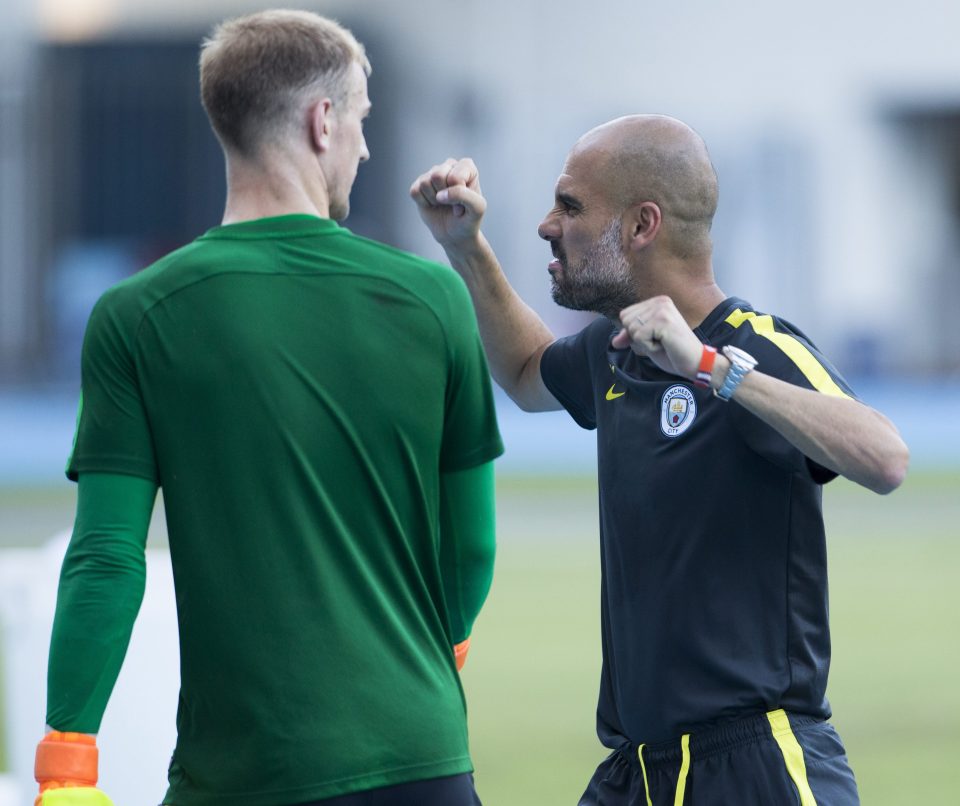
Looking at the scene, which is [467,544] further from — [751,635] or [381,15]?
[381,15]

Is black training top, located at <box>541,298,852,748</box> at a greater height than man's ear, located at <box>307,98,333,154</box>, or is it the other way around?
man's ear, located at <box>307,98,333,154</box>

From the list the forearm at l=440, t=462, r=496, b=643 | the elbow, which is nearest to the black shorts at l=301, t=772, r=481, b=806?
the forearm at l=440, t=462, r=496, b=643

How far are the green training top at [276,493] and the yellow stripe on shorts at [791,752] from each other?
0.82 meters

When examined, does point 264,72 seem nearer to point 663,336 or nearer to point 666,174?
point 663,336

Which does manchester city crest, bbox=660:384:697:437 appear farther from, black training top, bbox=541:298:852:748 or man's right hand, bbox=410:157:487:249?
man's right hand, bbox=410:157:487:249

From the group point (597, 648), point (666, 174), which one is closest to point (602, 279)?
point (666, 174)

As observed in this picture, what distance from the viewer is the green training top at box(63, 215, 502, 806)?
255 cm

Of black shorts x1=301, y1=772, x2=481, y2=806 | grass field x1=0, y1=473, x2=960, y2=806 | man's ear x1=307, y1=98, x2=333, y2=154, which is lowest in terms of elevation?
grass field x1=0, y1=473, x2=960, y2=806

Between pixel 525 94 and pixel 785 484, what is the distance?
24380 mm

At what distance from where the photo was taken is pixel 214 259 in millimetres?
2590

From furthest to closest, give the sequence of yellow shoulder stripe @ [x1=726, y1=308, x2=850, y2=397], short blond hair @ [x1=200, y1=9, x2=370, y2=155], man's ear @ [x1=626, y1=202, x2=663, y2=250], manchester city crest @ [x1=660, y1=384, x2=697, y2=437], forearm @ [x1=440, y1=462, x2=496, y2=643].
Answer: man's ear @ [x1=626, y1=202, x2=663, y2=250], manchester city crest @ [x1=660, y1=384, x2=697, y2=437], yellow shoulder stripe @ [x1=726, y1=308, x2=850, y2=397], forearm @ [x1=440, y1=462, x2=496, y2=643], short blond hair @ [x1=200, y1=9, x2=370, y2=155]

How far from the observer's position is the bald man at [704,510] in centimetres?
300

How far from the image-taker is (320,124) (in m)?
2.68

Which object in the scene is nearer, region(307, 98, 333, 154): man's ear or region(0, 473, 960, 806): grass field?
region(307, 98, 333, 154): man's ear
